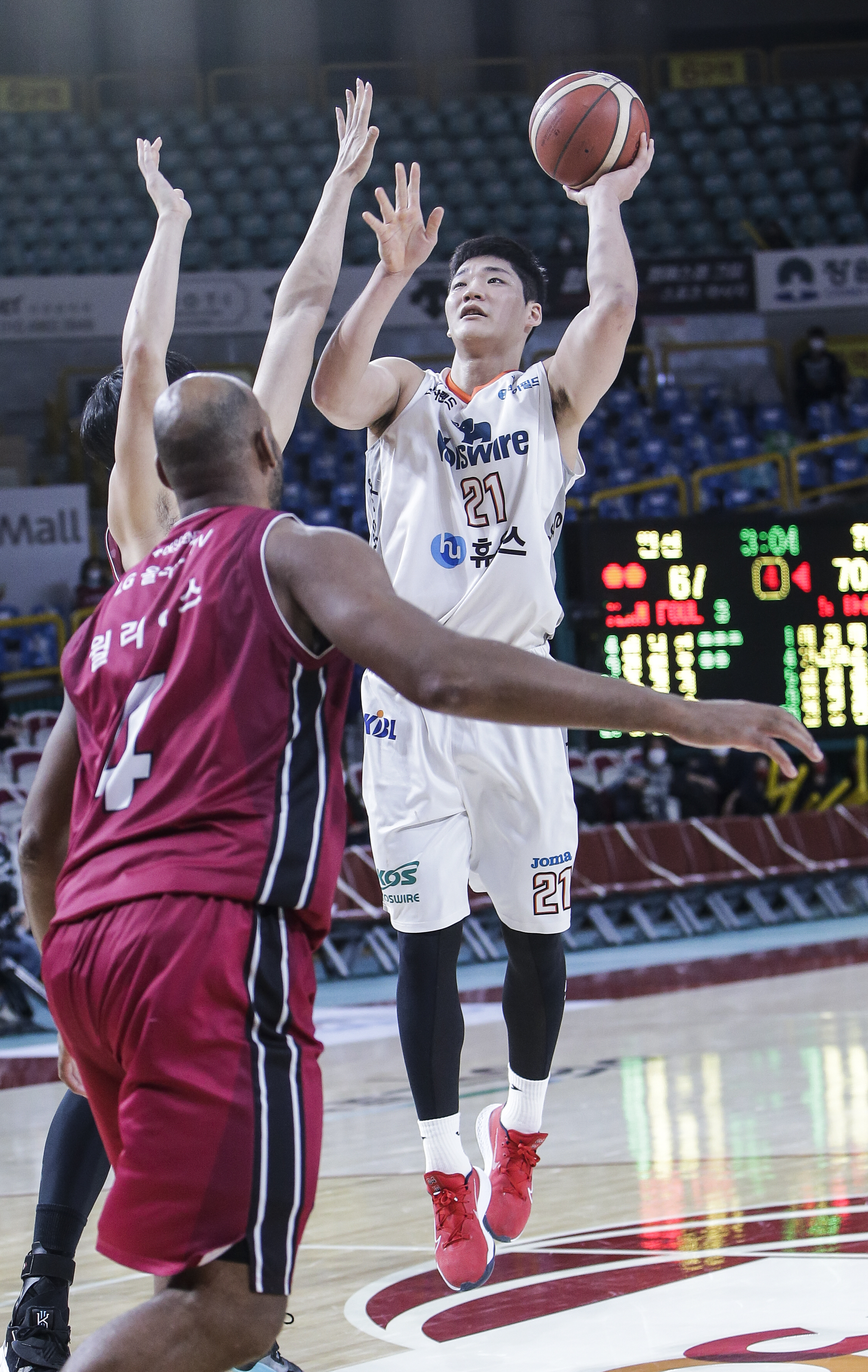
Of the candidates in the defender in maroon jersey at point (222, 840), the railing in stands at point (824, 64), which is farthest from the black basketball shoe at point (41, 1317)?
the railing in stands at point (824, 64)

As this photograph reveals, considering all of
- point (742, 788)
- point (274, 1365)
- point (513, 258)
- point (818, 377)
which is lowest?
point (742, 788)

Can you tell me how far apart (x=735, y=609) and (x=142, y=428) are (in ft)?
30.5

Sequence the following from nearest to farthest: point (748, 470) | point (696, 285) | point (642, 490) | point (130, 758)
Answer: point (130, 758) → point (642, 490) → point (748, 470) → point (696, 285)

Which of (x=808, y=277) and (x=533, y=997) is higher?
(x=808, y=277)

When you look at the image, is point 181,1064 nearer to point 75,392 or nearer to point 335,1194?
point 335,1194

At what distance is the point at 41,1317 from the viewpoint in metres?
3.27

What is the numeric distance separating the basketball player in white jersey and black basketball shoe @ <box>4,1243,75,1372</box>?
0.88 m

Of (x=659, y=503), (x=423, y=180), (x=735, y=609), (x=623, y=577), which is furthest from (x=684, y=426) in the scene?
(x=623, y=577)

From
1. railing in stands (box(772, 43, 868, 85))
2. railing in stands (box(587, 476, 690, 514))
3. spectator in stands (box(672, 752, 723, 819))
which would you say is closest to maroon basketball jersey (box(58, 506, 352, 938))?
spectator in stands (box(672, 752, 723, 819))

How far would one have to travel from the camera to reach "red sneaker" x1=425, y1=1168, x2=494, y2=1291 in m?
3.71

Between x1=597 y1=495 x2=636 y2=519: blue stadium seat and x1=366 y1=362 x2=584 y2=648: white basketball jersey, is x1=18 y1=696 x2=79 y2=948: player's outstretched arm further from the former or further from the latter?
x1=597 y1=495 x2=636 y2=519: blue stadium seat

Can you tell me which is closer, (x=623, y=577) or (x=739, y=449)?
(x=623, y=577)

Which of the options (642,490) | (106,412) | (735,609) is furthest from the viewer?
(642,490)

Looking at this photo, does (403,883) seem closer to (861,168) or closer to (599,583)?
(599,583)
